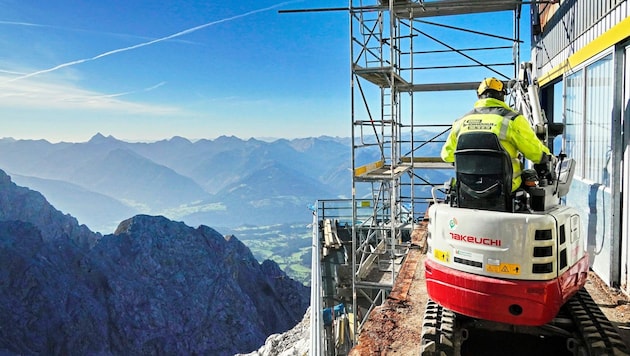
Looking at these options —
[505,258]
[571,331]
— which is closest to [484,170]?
[505,258]

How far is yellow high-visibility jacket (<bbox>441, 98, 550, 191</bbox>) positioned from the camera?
340 centimetres

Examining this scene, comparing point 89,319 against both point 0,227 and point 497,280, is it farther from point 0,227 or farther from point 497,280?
point 497,280

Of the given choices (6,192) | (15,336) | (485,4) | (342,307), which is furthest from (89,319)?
(485,4)

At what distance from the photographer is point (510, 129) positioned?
11.1 feet

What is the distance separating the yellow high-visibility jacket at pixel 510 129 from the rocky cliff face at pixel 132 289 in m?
30.4

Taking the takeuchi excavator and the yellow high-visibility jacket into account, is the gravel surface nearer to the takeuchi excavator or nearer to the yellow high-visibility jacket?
the takeuchi excavator

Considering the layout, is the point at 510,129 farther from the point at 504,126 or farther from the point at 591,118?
Answer: the point at 591,118

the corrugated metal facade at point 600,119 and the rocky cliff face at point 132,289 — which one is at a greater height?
the corrugated metal facade at point 600,119

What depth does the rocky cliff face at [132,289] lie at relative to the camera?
27984 mm

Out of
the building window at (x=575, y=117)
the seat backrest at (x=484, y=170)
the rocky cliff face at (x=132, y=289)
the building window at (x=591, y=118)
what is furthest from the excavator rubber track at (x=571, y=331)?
the rocky cliff face at (x=132, y=289)

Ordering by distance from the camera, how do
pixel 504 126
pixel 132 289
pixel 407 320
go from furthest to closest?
pixel 132 289, pixel 407 320, pixel 504 126

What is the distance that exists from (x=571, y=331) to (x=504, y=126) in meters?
1.80

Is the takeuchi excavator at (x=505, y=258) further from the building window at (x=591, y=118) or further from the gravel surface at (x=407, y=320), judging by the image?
the building window at (x=591, y=118)

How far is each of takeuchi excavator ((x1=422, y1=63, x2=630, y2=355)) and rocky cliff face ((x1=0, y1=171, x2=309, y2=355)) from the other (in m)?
29.8
